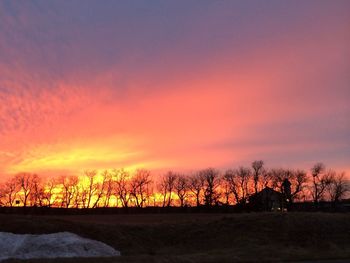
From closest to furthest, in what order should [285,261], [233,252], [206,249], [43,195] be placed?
1. [285,261]
2. [233,252]
3. [206,249]
4. [43,195]

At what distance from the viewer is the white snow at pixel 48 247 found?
27.1m

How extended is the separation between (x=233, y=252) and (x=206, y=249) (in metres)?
6.03

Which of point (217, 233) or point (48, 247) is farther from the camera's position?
point (217, 233)

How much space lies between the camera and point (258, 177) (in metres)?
145

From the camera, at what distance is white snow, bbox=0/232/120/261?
89.0 feet

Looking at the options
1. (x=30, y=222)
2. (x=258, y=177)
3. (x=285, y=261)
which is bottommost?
(x=285, y=261)

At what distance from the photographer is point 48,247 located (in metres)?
27.9

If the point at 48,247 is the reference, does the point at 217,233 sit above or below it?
above

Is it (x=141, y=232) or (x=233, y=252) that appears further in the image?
(x=141, y=232)

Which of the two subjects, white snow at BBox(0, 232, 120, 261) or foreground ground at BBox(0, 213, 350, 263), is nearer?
white snow at BBox(0, 232, 120, 261)

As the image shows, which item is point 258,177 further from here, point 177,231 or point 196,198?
point 177,231

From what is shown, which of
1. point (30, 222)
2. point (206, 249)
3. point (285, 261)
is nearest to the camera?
point (285, 261)

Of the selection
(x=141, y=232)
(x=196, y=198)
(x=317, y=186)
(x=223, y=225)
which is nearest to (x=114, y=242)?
(x=141, y=232)

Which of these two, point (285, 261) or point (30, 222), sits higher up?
point (30, 222)
